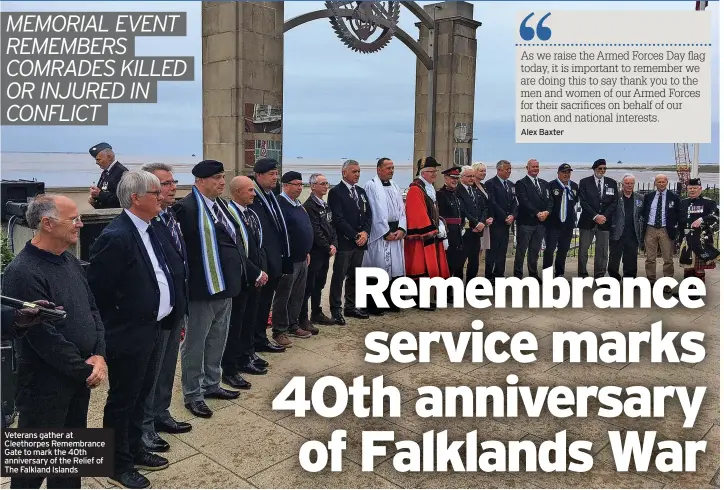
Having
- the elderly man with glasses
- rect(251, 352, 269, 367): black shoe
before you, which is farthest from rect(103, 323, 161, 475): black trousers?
the elderly man with glasses

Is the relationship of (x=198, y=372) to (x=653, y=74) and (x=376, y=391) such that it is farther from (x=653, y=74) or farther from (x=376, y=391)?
(x=653, y=74)

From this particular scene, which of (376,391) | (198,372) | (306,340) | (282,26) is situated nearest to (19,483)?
(198,372)

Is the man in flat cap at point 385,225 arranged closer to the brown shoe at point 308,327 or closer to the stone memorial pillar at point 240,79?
the brown shoe at point 308,327

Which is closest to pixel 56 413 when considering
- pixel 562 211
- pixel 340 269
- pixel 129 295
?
pixel 129 295

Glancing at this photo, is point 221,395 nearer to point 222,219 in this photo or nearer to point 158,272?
point 222,219

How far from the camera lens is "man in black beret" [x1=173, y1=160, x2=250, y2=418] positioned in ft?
14.3

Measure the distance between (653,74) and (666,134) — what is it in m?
0.78

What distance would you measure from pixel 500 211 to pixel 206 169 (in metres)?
5.34

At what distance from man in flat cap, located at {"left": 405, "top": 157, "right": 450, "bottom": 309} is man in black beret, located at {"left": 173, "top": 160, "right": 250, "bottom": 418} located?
11.2ft

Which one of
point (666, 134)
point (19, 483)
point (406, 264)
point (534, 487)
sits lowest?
point (534, 487)

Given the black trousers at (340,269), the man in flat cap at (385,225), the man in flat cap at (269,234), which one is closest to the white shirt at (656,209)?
the man in flat cap at (385,225)

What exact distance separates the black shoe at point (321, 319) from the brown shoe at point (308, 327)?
32 centimetres

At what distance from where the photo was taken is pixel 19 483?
3.06m

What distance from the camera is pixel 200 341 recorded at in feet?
14.6
